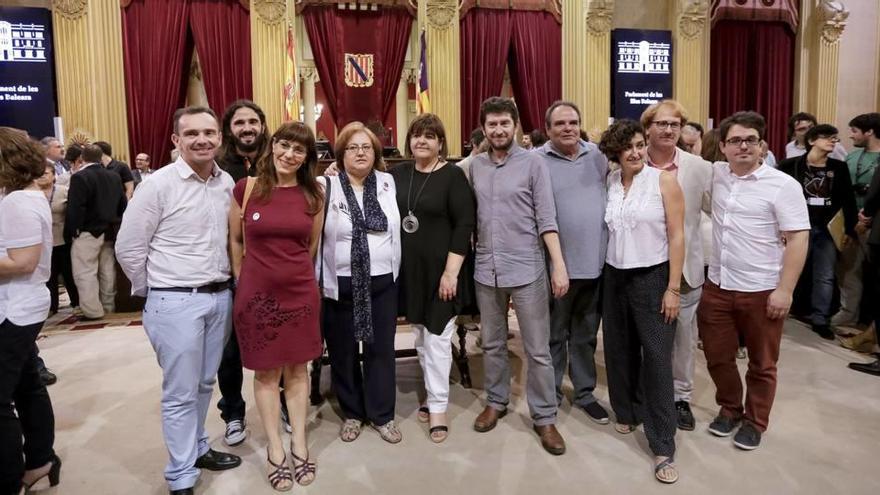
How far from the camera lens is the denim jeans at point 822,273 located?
4.77 metres

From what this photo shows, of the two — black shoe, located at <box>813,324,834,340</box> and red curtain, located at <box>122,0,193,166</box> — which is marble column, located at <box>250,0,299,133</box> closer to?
red curtain, located at <box>122,0,193,166</box>

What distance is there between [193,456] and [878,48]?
10336 mm

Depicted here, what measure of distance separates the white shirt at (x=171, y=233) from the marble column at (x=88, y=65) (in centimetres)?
593

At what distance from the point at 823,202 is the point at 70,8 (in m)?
7.88

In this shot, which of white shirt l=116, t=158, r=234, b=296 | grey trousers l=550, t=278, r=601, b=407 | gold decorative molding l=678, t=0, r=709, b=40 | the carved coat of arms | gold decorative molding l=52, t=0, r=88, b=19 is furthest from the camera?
gold decorative molding l=678, t=0, r=709, b=40

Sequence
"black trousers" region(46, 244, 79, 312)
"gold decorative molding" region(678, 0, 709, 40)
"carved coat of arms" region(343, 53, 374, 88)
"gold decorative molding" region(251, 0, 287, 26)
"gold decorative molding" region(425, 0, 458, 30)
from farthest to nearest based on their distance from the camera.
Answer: "gold decorative molding" region(678, 0, 709, 40) → "carved coat of arms" region(343, 53, 374, 88) → "gold decorative molding" region(425, 0, 458, 30) → "gold decorative molding" region(251, 0, 287, 26) → "black trousers" region(46, 244, 79, 312)

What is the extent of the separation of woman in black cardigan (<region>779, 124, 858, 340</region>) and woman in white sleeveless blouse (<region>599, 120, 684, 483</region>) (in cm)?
253

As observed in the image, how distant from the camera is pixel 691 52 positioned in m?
8.55

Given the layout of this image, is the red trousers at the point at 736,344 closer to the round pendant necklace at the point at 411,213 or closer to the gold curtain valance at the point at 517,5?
the round pendant necklace at the point at 411,213

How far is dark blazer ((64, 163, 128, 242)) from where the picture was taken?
5266 mm

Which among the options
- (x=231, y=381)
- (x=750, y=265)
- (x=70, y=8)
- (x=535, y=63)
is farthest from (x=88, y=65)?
(x=750, y=265)

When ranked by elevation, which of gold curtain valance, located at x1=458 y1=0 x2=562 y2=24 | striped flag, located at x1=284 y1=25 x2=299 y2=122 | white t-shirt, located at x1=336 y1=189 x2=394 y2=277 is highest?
gold curtain valance, located at x1=458 y1=0 x2=562 y2=24

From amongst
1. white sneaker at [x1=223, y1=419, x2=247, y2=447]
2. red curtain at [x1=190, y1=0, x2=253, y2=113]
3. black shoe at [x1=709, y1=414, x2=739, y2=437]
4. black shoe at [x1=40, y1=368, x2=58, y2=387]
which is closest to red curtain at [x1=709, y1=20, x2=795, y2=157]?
red curtain at [x1=190, y1=0, x2=253, y2=113]

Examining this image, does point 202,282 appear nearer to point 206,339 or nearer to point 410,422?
point 206,339
